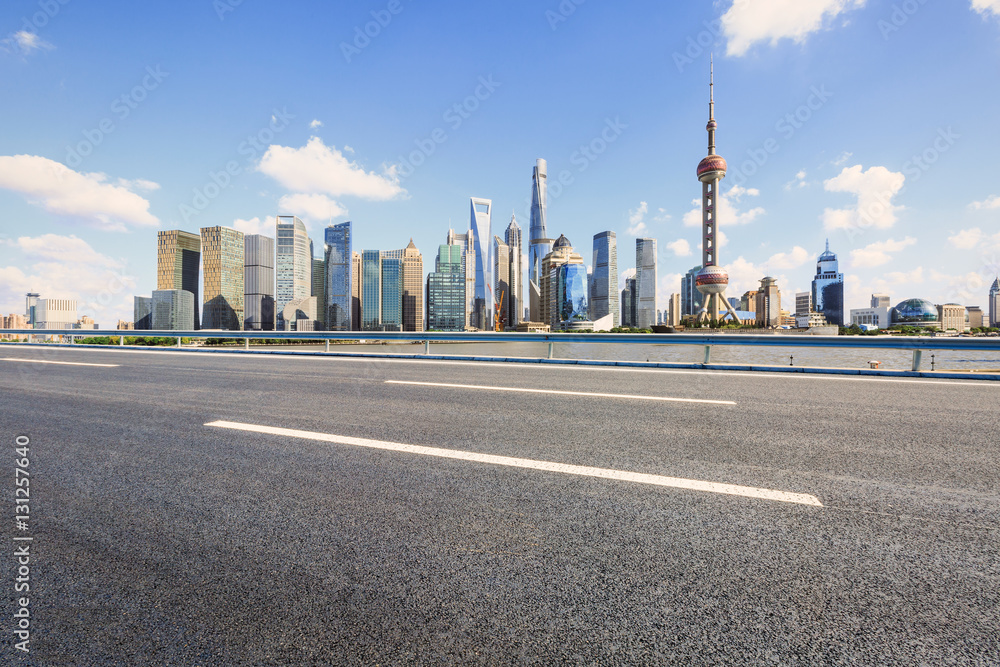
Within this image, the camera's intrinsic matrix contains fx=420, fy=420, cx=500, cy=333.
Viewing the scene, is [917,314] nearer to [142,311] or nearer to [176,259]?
[142,311]

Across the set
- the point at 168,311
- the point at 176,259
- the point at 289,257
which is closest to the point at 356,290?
the point at 289,257

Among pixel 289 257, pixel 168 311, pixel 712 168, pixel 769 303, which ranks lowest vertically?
pixel 168 311

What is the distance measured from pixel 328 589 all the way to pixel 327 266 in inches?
7810

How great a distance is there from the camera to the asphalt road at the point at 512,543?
1.54 m

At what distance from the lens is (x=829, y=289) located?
17250cm

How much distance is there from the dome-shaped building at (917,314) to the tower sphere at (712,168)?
254 ft

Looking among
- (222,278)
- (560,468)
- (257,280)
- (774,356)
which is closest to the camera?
(560,468)

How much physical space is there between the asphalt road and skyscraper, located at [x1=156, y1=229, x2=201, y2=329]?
147616mm

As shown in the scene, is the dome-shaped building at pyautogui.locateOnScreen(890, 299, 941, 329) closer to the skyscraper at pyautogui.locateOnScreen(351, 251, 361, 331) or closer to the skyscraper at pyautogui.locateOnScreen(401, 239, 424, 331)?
the skyscraper at pyautogui.locateOnScreen(401, 239, 424, 331)

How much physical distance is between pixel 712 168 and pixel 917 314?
83.7 meters

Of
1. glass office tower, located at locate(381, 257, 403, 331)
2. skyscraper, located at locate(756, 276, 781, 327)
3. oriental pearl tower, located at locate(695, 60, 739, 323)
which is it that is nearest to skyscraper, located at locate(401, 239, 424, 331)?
glass office tower, located at locate(381, 257, 403, 331)

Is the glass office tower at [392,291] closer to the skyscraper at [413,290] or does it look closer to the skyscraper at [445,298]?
the skyscraper at [413,290]

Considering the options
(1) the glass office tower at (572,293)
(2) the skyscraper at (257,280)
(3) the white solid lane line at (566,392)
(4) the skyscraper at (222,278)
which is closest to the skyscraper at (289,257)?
(2) the skyscraper at (257,280)

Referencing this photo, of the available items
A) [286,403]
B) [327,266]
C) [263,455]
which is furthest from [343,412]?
[327,266]
